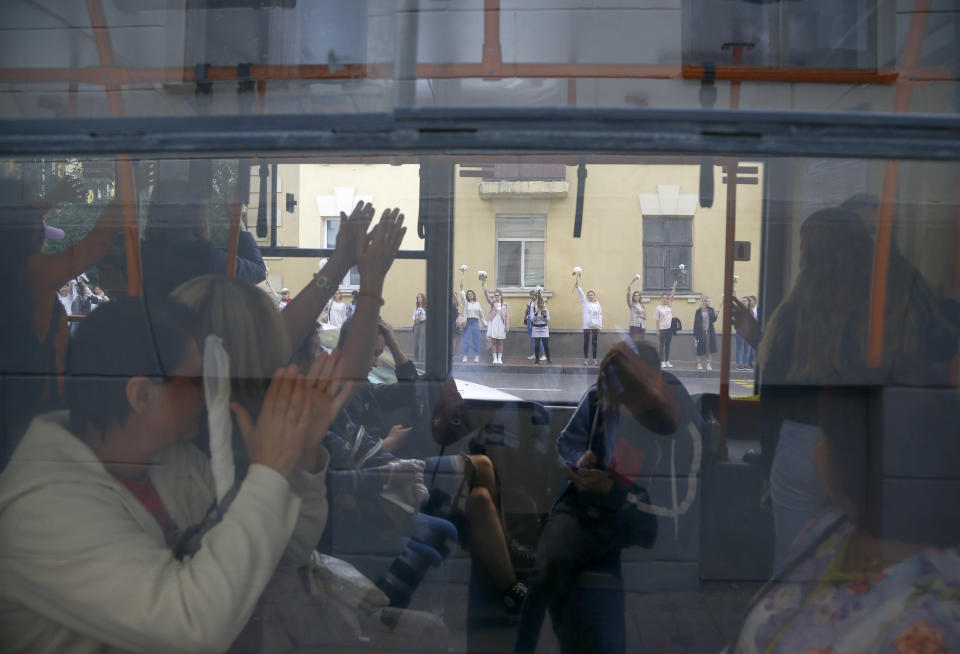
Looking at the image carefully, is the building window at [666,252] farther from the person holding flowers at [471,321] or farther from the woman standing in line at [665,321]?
the person holding flowers at [471,321]

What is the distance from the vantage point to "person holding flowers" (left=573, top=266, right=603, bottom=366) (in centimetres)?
141

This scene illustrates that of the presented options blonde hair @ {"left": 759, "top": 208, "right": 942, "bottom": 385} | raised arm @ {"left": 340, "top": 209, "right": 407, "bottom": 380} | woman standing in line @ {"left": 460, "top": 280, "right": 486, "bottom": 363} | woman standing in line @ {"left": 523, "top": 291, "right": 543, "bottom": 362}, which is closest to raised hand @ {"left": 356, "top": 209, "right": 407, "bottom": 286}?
raised arm @ {"left": 340, "top": 209, "right": 407, "bottom": 380}

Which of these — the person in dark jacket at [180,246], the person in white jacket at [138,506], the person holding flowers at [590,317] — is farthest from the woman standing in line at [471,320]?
the person in dark jacket at [180,246]

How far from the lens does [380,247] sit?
1.45 metres

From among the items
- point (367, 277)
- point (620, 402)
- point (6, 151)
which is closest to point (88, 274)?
point (6, 151)

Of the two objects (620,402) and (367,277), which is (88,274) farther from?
(620,402)

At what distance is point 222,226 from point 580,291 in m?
0.77

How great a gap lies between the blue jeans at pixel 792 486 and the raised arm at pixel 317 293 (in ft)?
3.27

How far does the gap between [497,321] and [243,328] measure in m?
0.54

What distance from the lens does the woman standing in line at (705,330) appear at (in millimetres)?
1456

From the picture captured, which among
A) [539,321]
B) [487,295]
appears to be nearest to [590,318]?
[539,321]

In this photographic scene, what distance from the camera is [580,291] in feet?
4.63

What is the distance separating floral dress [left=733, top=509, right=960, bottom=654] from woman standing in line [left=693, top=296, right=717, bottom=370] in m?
0.41

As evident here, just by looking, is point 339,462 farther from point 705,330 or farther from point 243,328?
point 705,330
